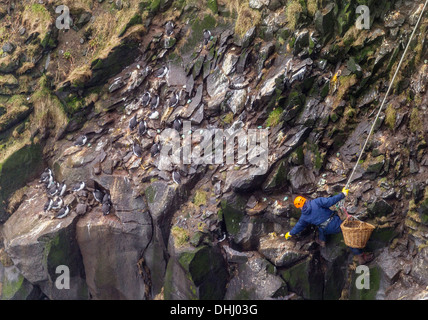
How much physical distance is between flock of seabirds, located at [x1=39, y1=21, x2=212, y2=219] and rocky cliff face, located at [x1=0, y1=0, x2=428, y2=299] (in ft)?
0.23

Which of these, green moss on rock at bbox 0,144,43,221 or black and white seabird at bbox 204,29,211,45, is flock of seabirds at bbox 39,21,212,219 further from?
green moss on rock at bbox 0,144,43,221

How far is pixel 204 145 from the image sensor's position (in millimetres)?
9898

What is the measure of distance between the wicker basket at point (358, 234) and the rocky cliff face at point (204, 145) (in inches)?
25.2

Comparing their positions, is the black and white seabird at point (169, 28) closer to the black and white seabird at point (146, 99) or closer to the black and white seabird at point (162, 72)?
the black and white seabird at point (162, 72)

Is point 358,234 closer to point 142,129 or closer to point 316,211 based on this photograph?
point 316,211

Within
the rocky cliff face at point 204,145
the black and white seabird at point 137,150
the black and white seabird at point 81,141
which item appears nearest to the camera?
the rocky cliff face at point 204,145

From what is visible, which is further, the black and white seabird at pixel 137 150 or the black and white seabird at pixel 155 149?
the black and white seabird at pixel 137 150

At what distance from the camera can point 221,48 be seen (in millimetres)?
10523

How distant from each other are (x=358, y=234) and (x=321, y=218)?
0.79m

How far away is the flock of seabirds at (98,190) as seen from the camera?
10.3 metres

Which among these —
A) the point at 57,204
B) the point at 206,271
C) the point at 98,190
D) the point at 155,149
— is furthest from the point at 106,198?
the point at 206,271

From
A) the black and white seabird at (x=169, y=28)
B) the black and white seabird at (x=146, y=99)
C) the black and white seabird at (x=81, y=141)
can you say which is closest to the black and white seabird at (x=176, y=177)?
the black and white seabird at (x=146, y=99)

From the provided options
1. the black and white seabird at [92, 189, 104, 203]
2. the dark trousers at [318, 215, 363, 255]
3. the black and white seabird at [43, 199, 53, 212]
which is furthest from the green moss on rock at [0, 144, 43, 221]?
the dark trousers at [318, 215, 363, 255]

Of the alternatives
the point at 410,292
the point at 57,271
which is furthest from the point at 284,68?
the point at 57,271
